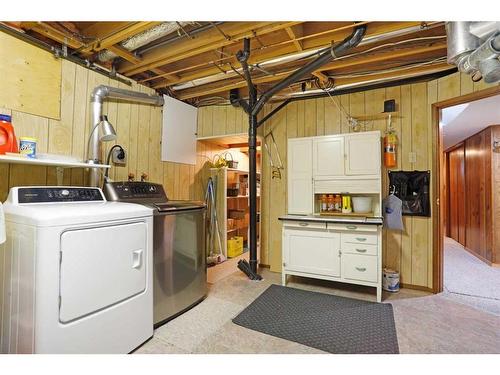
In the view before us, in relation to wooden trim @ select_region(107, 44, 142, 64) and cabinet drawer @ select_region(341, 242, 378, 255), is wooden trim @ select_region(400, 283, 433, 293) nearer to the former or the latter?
cabinet drawer @ select_region(341, 242, 378, 255)

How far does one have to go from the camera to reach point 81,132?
2523 millimetres

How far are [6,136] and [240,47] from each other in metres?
2.04

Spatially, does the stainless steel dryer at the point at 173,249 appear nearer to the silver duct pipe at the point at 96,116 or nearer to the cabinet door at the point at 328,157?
the silver duct pipe at the point at 96,116

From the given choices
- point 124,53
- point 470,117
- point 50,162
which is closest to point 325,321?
point 50,162

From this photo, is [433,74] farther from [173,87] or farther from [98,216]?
[98,216]

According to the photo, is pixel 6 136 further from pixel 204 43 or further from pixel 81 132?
pixel 204 43

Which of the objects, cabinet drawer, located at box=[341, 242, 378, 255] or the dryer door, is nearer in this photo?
the dryer door

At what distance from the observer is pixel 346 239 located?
105 inches

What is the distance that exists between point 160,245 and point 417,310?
2443mm

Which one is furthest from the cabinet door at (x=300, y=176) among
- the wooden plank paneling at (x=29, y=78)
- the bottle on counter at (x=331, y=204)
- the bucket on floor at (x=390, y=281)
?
the wooden plank paneling at (x=29, y=78)

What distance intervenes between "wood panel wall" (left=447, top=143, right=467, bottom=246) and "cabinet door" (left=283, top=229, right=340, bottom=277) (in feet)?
13.7

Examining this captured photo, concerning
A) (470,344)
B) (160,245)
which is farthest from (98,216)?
A: (470,344)

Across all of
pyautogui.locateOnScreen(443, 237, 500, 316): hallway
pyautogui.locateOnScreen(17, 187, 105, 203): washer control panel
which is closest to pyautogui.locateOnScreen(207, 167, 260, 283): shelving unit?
pyautogui.locateOnScreen(17, 187, 105, 203): washer control panel

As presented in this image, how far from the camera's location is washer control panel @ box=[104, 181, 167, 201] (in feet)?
7.37
